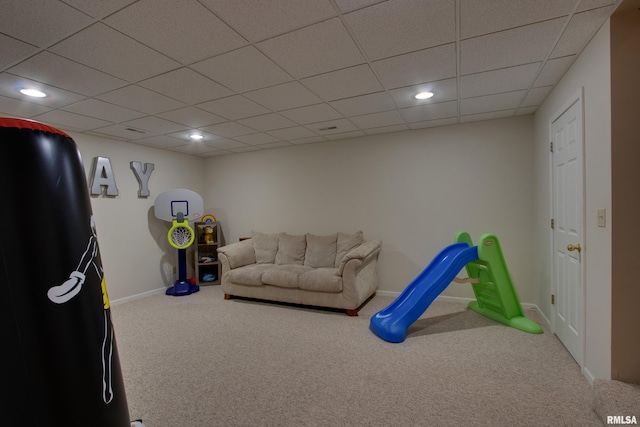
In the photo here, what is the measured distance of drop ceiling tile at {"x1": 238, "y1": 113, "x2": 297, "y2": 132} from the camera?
3.57m

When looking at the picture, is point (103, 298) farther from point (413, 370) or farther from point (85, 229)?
point (413, 370)

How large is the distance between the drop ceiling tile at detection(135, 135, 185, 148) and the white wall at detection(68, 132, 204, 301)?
0.17 m

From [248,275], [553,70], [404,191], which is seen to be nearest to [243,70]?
[553,70]

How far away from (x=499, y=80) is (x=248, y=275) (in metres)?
3.55

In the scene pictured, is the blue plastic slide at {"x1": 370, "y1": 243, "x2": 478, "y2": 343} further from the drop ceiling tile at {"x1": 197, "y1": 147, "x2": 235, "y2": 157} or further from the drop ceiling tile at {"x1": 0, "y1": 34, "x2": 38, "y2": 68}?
the drop ceiling tile at {"x1": 197, "y1": 147, "x2": 235, "y2": 157}

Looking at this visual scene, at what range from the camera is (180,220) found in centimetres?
493

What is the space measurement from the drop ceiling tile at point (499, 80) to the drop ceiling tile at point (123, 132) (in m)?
3.81

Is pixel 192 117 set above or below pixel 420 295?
above

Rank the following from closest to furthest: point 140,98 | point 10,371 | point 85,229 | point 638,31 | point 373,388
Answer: point 10,371 → point 85,229 → point 638,31 → point 373,388 → point 140,98

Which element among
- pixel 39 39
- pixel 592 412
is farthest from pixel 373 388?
pixel 39 39

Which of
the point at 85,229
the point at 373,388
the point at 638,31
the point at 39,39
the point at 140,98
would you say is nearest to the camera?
the point at 85,229

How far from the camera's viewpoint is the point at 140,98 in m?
2.90

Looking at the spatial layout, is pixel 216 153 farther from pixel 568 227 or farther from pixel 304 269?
pixel 568 227

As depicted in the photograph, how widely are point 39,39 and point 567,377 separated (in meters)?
4.16
